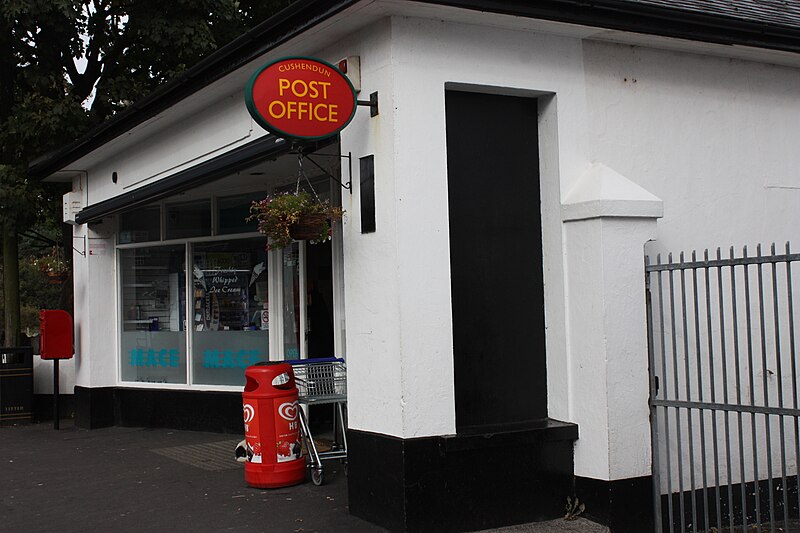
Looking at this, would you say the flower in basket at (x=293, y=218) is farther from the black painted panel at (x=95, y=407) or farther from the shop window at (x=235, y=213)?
the black painted panel at (x=95, y=407)

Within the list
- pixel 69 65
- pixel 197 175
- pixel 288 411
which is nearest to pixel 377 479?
pixel 288 411

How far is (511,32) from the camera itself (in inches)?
261

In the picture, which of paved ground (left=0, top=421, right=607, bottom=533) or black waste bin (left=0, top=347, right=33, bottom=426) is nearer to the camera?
paved ground (left=0, top=421, right=607, bottom=533)

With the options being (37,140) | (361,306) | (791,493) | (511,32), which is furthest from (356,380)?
(37,140)

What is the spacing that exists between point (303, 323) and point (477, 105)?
4.72m

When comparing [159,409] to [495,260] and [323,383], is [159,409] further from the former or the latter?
[495,260]

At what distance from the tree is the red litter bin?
304 inches

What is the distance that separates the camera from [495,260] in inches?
264

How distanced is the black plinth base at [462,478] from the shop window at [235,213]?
5385mm

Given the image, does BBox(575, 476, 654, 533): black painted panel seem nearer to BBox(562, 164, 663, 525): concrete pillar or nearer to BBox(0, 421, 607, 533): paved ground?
BBox(562, 164, 663, 525): concrete pillar

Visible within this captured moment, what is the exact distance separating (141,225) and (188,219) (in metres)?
1.11

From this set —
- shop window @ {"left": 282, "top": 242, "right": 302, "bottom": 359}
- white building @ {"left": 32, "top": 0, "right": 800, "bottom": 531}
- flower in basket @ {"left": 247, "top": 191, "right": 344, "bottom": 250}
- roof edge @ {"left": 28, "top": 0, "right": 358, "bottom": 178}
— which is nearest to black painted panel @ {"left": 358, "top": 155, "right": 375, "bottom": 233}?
white building @ {"left": 32, "top": 0, "right": 800, "bottom": 531}

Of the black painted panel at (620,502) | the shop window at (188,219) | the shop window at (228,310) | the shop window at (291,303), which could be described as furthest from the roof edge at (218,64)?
the black painted panel at (620,502)

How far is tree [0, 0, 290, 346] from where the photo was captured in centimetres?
1395
